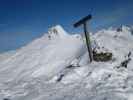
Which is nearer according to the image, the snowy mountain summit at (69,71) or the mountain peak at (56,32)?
the snowy mountain summit at (69,71)

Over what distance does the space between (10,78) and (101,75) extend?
6188 millimetres

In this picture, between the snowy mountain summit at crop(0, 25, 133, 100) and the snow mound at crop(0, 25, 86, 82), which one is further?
the snow mound at crop(0, 25, 86, 82)

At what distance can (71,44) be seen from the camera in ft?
57.7

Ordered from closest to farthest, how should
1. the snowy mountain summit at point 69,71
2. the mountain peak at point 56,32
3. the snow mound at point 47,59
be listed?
the snowy mountain summit at point 69,71 → the snow mound at point 47,59 → the mountain peak at point 56,32

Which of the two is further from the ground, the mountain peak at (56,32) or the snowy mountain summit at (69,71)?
the mountain peak at (56,32)

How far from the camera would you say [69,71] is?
10.5 meters

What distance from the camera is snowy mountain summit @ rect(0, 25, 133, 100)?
7.38 m

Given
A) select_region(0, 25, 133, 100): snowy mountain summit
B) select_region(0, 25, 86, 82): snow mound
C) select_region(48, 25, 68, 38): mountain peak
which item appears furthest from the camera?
select_region(48, 25, 68, 38): mountain peak

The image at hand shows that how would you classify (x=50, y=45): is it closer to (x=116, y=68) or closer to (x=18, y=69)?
(x=18, y=69)

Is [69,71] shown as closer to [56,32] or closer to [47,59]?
[47,59]

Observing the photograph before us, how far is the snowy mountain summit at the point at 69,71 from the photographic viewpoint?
7.38 metres

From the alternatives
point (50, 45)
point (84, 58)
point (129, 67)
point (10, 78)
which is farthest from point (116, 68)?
point (50, 45)

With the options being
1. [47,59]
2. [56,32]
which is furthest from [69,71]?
[56,32]

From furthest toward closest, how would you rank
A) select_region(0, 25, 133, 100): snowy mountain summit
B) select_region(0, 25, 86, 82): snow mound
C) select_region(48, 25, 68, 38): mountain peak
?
select_region(48, 25, 68, 38): mountain peak, select_region(0, 25, 86, 82): snow mound, select_region(0, 25, 133, 100): snowy mountain summit
